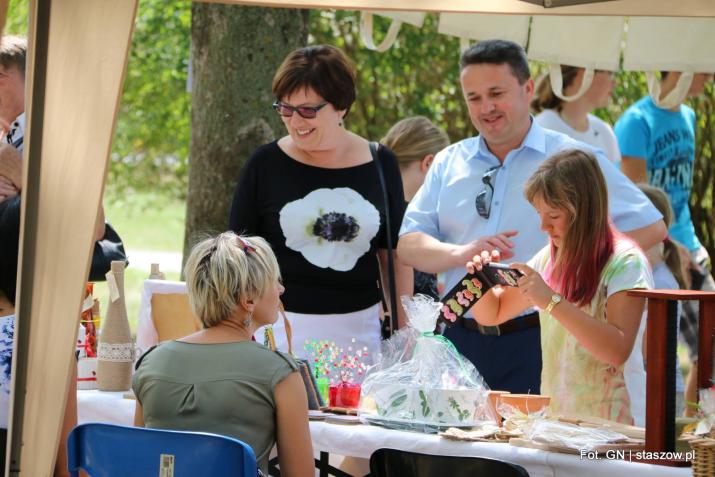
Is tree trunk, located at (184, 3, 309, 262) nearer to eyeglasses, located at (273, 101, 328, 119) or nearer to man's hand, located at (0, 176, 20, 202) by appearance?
eyeglasses, located at (273, 101, 328, 119)

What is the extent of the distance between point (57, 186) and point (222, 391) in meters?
0.66

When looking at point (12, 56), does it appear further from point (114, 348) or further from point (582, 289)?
point (582, 289)

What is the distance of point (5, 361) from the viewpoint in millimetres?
3262

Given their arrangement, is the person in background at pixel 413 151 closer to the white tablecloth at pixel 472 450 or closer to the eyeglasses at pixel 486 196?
the eyeglasses at pixel 486 196

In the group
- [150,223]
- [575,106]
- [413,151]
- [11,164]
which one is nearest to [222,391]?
[11,164]

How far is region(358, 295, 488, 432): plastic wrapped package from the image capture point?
3229 millimetres

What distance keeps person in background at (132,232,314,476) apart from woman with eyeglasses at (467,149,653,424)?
0.72m

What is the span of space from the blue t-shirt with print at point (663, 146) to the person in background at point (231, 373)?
3.91 meters

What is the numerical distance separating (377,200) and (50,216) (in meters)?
1.82

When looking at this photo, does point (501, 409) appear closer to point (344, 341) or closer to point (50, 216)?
point (344, 341)

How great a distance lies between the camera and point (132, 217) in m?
17.9

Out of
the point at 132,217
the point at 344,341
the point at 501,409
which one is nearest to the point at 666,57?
the point at 344,341

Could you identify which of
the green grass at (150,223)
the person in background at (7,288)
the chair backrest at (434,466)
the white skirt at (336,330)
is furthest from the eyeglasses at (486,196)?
the green grass at (150,223)

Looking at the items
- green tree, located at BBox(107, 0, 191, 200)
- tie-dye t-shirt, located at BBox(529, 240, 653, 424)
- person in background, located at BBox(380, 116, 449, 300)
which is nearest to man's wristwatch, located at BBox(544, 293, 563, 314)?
tie-dye t-shirt, located at BBox(529, 240, 653, 424)
